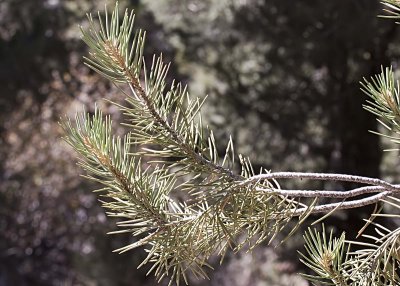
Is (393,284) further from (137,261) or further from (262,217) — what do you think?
(137,261)

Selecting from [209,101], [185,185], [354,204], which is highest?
[185,185]

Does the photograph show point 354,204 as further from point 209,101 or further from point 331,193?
point 209,101

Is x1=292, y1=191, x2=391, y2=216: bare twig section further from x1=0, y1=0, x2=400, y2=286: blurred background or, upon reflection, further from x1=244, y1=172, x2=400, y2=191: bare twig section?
x1=0, y1=0, x2=400, y2=286: blurred background

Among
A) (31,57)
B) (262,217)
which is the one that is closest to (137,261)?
(31,57)

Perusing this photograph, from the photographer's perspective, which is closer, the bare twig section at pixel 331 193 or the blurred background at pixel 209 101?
the bare twig section at pixel 331 193

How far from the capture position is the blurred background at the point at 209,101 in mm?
6258

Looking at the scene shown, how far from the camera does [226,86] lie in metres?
7.04

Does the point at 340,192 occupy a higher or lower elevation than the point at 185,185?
lower

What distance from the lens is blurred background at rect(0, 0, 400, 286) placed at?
6258 mm

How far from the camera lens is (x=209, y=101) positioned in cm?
694

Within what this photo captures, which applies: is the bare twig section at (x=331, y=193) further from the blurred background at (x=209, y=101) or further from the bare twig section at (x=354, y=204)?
the blurred background at (x=209, y=101)

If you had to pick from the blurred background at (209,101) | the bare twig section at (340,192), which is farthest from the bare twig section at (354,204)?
the blurred background at (209,101)

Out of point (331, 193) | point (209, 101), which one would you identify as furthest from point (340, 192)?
point (209, 101)

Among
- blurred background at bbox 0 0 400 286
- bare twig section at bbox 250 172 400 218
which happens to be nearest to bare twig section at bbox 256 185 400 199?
bare twig section at bbox 250 172 400 218
